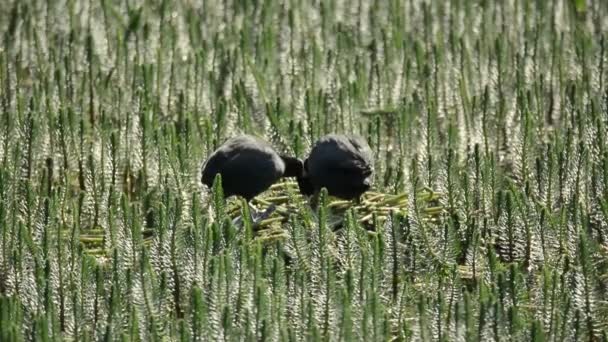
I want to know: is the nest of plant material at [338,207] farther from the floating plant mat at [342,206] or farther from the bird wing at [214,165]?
the bird wing at [214,165]

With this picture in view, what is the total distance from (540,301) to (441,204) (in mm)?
927

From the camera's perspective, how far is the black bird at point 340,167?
4547 mm

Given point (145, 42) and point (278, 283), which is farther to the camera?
point (145, 42)

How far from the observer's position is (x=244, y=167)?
14.6ft

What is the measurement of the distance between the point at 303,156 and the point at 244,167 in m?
0.54

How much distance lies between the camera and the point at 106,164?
195 inches

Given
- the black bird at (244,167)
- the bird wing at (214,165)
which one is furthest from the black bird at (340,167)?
the bird wing at (214,165)

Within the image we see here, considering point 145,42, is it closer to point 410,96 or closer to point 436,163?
point 410,96

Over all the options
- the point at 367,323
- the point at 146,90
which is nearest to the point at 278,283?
the point at 367,323

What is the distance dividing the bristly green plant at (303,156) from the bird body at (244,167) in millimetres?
122

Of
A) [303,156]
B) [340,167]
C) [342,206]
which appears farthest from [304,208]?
[303,156]

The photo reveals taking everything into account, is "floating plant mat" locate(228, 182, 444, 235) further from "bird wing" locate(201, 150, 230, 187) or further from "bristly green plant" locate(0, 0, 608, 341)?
"bird wing" locate(201, 150, 230, 187)

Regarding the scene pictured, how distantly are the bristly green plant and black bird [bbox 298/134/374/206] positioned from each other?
14 cm

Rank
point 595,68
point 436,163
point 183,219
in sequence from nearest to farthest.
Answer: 1. point 183,219
2. point 436,163
3. point 595,68
